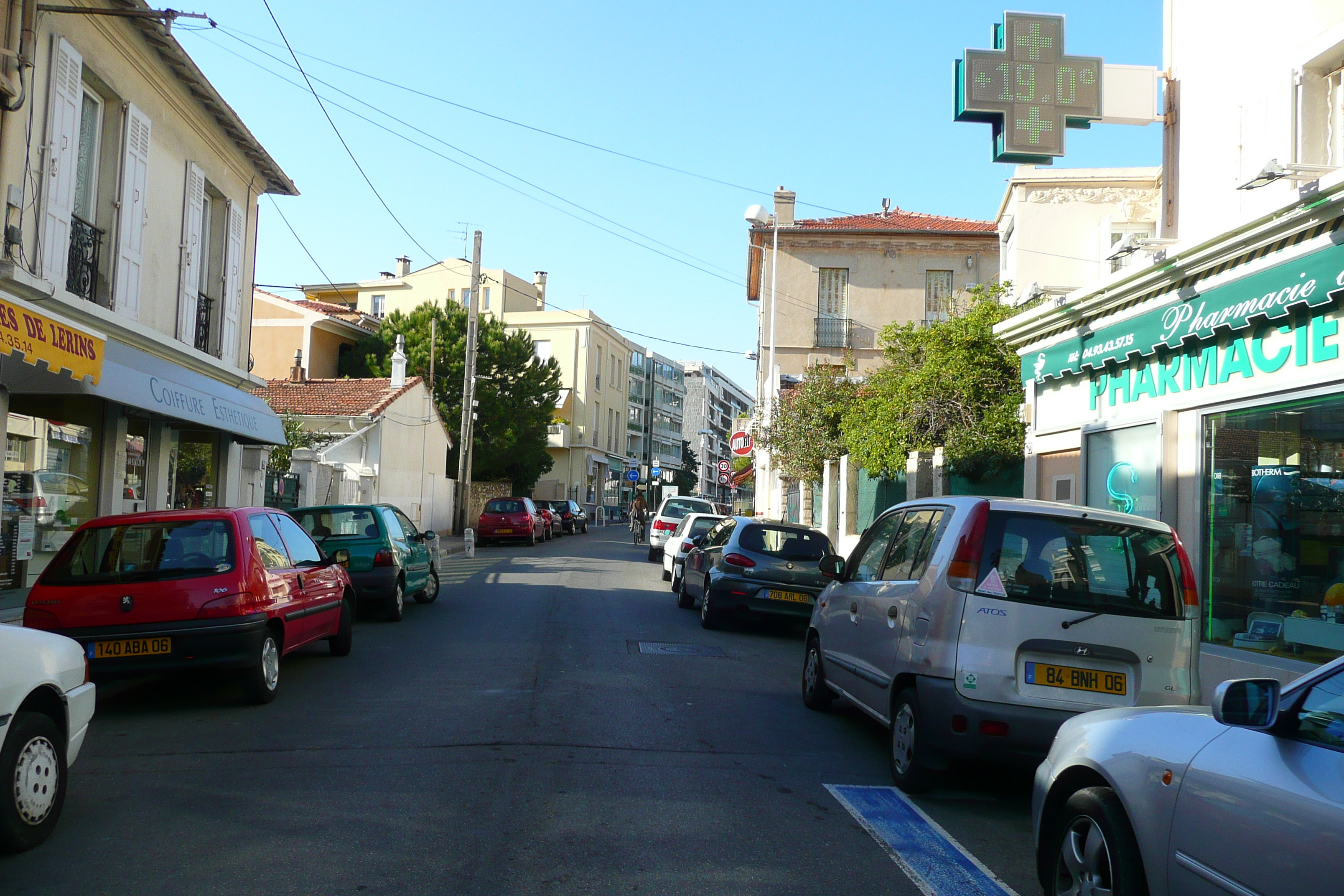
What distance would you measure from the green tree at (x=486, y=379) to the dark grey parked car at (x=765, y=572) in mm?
31465

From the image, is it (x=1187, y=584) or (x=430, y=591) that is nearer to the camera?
(x=1187, y=584)

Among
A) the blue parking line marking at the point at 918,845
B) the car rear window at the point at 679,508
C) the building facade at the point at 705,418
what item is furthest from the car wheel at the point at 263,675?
the building facade at the point at 705,418

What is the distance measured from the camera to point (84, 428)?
14.5m

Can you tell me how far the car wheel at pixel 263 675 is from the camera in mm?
8164

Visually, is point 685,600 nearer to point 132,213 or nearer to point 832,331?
point 132,213

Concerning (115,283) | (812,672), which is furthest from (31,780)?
(115,283)

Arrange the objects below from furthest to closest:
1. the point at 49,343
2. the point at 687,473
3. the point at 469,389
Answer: the point at 687,473
the point at 469,389
the point at 49,343

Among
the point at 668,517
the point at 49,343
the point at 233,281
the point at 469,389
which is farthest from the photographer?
the point at 469,389

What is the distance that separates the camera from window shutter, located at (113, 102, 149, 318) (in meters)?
14.5

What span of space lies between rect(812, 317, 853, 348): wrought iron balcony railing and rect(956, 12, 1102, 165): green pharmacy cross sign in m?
23.6

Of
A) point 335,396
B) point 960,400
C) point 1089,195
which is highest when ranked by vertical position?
point 1089,195

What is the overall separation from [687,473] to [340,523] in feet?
335

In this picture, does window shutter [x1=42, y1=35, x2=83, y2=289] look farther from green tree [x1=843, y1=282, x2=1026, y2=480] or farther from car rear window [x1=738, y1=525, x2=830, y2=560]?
green tree [x1=843, y1=282, x2=1026, y2=480]

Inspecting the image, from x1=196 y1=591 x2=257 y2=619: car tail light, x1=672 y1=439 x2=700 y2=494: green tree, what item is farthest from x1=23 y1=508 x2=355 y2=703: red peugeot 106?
x1=672 y1=439 x2=700 y2=494: green tree
